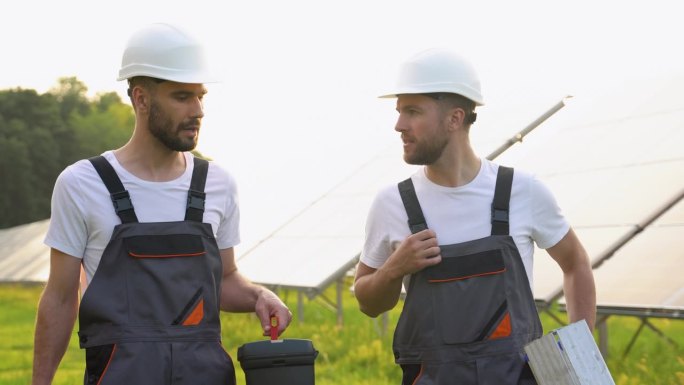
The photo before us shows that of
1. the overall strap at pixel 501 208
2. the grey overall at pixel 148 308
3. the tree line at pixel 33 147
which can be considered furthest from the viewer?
the tree line at pixel 33 147

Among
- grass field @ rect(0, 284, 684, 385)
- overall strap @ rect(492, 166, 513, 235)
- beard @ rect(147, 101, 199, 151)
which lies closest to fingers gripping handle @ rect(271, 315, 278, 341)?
beard @ rect(147, 101, 199, 151)

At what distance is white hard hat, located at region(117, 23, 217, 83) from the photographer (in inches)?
145

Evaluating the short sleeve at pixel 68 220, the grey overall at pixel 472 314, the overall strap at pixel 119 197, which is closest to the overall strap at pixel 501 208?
the grey overall at pixel 472 314

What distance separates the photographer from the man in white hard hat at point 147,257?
3518mm

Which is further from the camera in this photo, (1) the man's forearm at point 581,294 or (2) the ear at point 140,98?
(1) the man's forearm at point 581,294

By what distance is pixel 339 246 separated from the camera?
11.7m

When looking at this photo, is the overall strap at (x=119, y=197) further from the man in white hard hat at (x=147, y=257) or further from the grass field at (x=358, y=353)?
the grass field at (x=358, y=353)

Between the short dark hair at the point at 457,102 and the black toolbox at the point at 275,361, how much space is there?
0.98 meters

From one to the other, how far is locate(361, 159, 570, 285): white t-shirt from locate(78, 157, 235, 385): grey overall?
620mm

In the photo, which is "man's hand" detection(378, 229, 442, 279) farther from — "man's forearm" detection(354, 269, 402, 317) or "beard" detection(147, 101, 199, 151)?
"beard" detection(147, 101, 199, 151)

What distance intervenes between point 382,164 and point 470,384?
10086 millimetres

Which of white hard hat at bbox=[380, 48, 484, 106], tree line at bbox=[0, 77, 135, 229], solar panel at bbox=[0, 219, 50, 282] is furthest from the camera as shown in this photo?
tree line at bbox=[0, 77, 135, 229]

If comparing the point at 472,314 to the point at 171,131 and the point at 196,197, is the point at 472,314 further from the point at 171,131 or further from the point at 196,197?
the point at 171,131

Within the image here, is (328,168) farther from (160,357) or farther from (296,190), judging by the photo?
(160,357)
